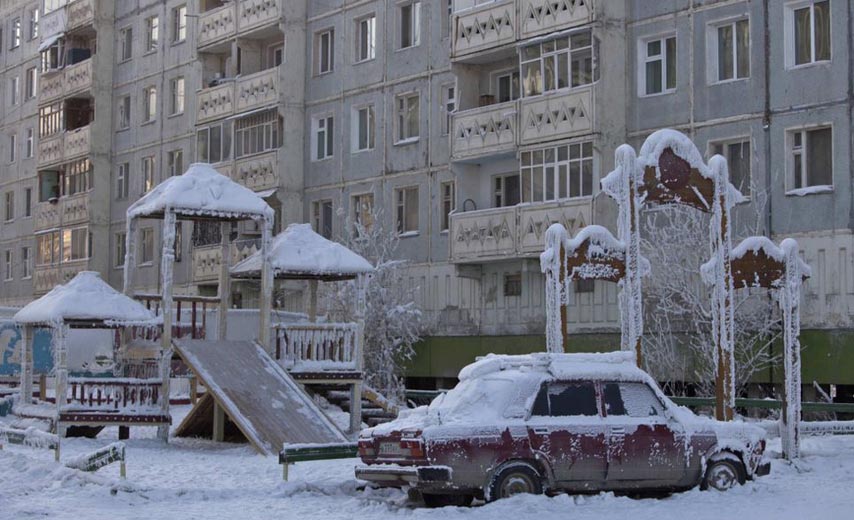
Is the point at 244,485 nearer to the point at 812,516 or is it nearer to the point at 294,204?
the point at 812,516

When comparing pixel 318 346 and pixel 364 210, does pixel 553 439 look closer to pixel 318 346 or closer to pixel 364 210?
pixel 318 346

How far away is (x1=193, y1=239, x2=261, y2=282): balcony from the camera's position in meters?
45.9

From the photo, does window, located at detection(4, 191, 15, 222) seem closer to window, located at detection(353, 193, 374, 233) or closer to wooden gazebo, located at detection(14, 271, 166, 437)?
window, located at detection(353, 193, 374, 233)

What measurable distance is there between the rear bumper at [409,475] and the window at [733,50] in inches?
758

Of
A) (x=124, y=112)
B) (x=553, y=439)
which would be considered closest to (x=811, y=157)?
(x=553, y=439)

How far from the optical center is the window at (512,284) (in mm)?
38688

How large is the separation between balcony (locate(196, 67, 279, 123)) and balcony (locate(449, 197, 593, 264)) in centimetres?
1004

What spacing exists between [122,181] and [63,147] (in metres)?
3.49

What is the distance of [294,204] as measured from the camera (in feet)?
151

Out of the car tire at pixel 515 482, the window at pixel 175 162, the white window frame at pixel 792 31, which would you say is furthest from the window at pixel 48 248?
the car tire at pixel 515 482

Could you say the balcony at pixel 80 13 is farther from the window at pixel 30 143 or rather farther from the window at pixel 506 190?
the window at pixel 506 190

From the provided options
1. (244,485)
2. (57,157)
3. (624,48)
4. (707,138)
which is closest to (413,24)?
(624,48)

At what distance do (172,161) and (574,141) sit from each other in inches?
868

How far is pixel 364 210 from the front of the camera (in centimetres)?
4406
